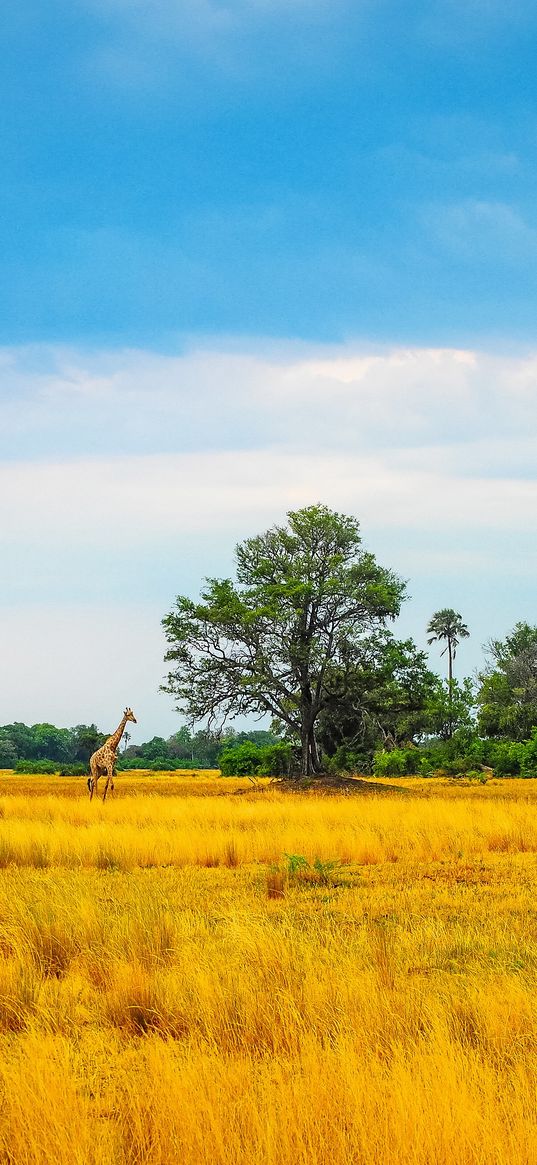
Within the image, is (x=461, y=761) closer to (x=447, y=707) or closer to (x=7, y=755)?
(x=447, y=707)

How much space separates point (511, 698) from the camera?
6669 centimetres

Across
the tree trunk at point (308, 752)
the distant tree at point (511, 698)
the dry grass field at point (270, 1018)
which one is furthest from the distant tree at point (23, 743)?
the dry grass field at point (270, 1018)

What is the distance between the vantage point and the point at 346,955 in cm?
660

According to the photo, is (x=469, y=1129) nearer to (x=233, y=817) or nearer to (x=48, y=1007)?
(x=48, y=1007)

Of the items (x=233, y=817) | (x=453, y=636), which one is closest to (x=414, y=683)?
(x=233, y=817)

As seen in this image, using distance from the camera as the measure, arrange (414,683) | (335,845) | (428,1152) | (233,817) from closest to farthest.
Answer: (428,1152)
(335,845)
(233,817)
(414,683)

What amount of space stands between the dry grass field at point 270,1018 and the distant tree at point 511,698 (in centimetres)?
5334

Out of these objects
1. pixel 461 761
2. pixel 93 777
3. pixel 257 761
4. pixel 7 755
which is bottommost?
pixel 7 755

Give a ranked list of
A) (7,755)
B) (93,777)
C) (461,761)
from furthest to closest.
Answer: (7,755)
(461,761)
(93,777)

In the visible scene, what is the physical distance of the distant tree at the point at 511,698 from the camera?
62812mm

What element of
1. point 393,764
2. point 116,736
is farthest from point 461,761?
point 116,736

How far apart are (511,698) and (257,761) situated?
78.0 ft

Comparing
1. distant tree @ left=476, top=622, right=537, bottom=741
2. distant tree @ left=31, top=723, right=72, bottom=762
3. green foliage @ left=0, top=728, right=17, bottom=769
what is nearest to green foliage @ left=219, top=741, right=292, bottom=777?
distant tree @ left=476, top=622, right=537, bottom=741

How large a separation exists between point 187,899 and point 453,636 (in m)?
99.3
